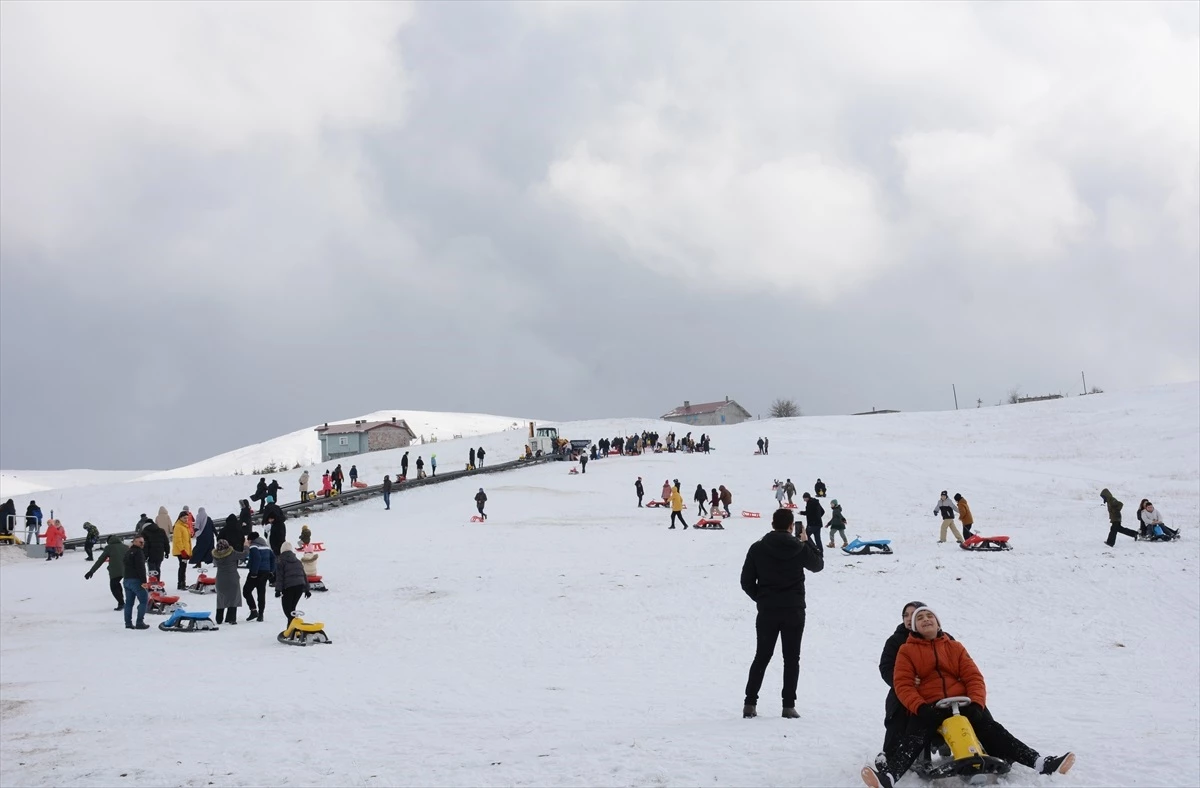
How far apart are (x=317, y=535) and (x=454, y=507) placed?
7227mm

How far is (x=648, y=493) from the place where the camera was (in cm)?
4053

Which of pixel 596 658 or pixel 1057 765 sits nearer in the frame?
pixel 1057 765

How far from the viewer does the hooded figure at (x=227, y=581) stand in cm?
1584

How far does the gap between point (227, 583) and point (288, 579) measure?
6.67ft

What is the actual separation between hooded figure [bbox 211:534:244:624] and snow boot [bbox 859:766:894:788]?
Result: 1261cm

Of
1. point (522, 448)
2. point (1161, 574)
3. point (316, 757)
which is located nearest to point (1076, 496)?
point (1161, 574)

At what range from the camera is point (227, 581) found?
52.4ft

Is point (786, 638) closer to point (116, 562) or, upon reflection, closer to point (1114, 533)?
point (116, 562)

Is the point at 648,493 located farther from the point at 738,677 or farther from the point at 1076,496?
the point at 738,677

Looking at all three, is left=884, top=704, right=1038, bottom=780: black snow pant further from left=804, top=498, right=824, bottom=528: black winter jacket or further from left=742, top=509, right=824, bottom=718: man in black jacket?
left=804, top=498, right=824, bottom=528: black winter jacket

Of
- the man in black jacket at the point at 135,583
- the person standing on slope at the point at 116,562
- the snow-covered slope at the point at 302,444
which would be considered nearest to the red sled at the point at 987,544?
the man in black jacket at the point at 135,583

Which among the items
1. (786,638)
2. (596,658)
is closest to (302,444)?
(596,658)

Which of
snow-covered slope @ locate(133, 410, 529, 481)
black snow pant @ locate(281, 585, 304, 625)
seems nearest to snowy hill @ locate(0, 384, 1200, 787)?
black snow pant @ locate(281, 585, 304, 625)

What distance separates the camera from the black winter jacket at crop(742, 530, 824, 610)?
26.2 feet
